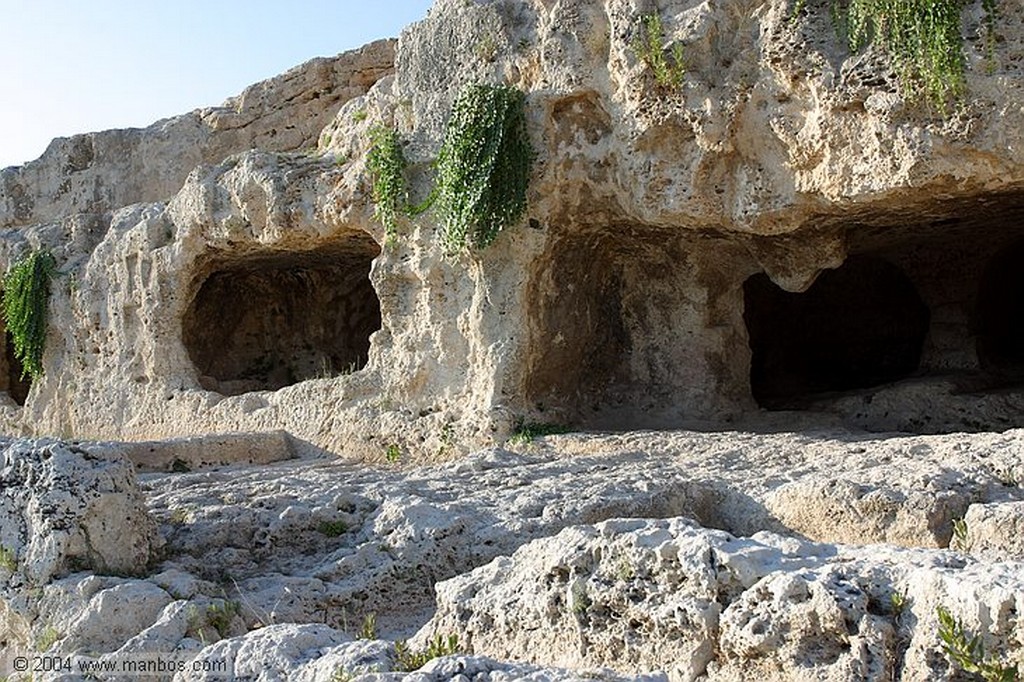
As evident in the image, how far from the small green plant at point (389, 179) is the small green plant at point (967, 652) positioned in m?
7.18

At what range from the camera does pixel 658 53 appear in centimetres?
795

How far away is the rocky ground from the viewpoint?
9.31 feet

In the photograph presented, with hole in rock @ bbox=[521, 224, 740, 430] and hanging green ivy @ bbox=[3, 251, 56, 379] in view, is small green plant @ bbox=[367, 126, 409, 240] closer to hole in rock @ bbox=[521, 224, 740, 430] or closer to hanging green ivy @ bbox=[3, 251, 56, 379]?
hole in rock @ bbox=[521, 224, 740, 430]

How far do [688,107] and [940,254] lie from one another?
4.89m

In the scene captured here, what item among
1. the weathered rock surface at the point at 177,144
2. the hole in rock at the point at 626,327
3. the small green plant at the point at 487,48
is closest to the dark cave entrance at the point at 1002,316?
the hole in rock at the point at 626,327

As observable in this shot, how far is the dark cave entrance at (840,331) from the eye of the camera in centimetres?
1387

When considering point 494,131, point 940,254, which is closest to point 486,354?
point 494,131

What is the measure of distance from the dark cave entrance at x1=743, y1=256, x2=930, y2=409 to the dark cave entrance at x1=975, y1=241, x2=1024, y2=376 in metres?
1.16

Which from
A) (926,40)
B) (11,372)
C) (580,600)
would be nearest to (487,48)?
(926,40)

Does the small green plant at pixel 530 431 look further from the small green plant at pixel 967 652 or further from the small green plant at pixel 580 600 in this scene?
the small green plant at pixel 967 652

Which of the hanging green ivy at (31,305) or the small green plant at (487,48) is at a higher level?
the small green plant at (487,48)

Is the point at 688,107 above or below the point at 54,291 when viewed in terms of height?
above

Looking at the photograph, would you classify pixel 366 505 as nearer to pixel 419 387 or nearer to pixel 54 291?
pixel 419 387

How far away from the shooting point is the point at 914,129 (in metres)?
7.00
